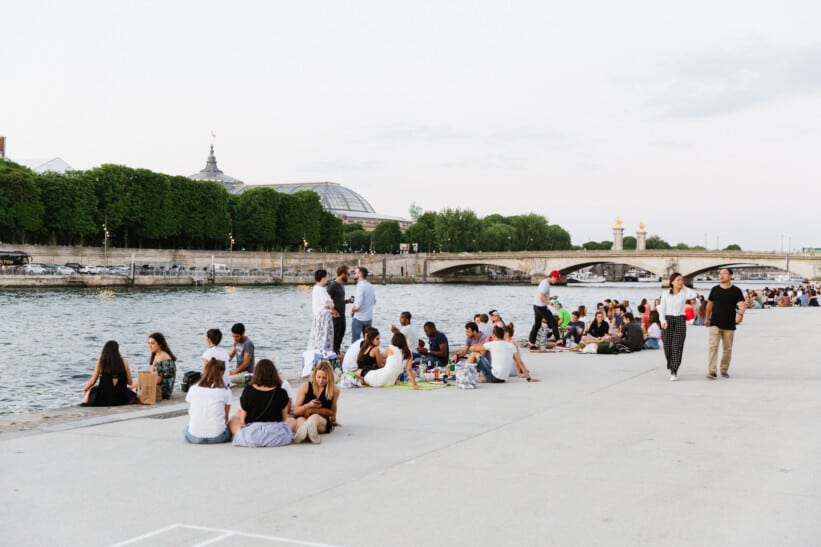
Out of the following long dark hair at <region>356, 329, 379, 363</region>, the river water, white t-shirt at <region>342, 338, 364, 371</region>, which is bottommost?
the river water

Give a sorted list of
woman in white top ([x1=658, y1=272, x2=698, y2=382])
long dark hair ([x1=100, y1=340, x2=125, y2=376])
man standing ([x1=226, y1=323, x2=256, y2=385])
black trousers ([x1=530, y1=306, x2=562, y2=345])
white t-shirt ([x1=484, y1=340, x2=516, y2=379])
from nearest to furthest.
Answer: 1. long dark hair ([x1=100, y1=340, x2=125, y2=376])
2. woman in white top ([x1=658, y1=272, x2=698, y2=382])
3. white t-shirt ([x1=484, y1=340, x2=516, y2=379])
4. man standing ([x1=226, y1=323, x2=256, y2=385])
5. black trousers ([x1=530, y1=306, x2=562, y2=345])

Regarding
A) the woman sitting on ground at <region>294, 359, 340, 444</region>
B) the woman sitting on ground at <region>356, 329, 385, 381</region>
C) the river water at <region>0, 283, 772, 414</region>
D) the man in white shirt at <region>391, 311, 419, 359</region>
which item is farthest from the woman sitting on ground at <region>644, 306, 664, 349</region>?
the woman sitting on ground at <region>294, 359, 340, 444</region>

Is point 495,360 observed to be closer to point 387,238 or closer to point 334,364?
point 334,364

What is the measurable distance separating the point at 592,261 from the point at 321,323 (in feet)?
297

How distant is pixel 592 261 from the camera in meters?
101

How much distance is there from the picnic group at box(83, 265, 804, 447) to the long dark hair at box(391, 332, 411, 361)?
0.06ft

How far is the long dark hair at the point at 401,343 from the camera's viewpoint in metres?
12.6

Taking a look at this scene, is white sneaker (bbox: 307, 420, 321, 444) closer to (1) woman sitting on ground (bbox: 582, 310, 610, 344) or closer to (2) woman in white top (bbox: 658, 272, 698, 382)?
(2) woman in white top (bbox: 658, 272, 698, 382)

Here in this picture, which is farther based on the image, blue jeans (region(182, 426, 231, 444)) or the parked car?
the parked car

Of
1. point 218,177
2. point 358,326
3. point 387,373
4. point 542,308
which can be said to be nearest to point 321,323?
point 358,326

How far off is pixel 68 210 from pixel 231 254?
21730 millimetres

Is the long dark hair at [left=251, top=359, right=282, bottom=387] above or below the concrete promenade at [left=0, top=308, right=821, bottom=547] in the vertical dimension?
above

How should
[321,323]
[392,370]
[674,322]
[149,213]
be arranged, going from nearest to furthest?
[392,370]
[674,322]
[321,323]
[149,213]

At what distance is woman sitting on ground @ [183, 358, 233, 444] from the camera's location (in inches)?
319
